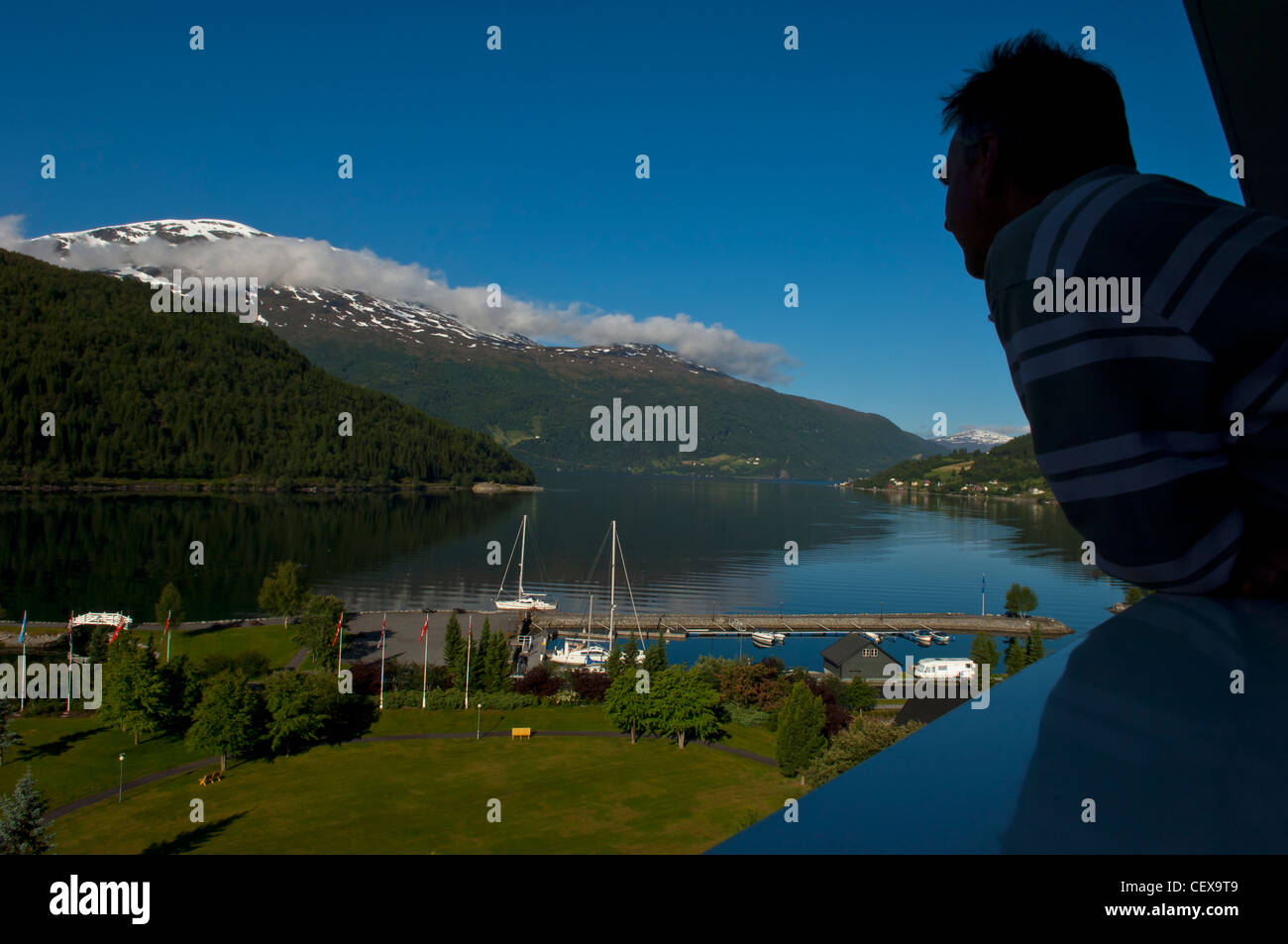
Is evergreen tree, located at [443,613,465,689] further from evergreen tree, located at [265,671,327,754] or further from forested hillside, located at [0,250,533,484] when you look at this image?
forested hillside, located at [0,250,533,484]

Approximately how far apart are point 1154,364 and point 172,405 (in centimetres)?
8412

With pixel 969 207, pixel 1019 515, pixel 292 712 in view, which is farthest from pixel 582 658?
pixel 1019 515

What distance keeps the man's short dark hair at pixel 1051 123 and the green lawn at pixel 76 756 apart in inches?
578

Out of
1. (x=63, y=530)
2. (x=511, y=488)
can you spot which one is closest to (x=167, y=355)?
(x=511, y=488)

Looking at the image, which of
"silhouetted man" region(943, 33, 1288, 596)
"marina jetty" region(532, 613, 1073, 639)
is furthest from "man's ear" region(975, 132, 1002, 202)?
"marina jetty" region(532, 613, 1073, 639)

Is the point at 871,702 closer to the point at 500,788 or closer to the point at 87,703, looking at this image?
the point at 500,788

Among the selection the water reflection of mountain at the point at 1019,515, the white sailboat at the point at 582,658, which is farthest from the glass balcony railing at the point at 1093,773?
the water reflection of mountain at the point at 1019,515

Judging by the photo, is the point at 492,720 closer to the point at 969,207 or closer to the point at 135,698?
the point at 135,698

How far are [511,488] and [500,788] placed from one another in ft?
223

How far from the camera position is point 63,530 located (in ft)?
132

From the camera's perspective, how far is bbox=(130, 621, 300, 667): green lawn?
19.7 metres

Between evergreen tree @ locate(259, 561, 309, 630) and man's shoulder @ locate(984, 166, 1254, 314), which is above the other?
man's shoulder @ locate(984, 166, 1254, 314)

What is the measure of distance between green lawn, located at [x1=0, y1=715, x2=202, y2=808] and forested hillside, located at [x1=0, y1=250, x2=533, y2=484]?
57.5 metres

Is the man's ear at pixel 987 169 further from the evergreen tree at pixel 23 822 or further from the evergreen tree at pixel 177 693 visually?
the evergreen tree at pixel 177 693
